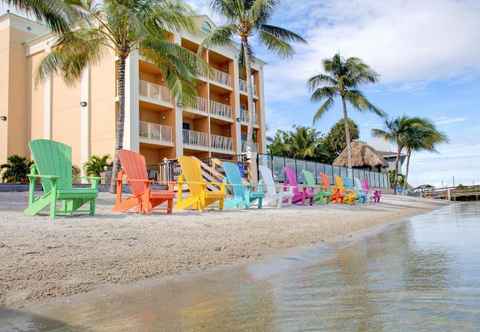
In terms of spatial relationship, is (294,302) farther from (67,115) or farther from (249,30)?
(67,115)

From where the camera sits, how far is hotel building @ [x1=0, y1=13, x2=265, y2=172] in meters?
20.6

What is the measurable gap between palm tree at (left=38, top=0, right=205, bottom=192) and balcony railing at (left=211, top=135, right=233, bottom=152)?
9.44 meters

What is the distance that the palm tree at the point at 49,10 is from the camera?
10.8m

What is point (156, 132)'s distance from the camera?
21156 millimetres

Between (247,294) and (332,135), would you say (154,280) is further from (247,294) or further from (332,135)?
(332,135)

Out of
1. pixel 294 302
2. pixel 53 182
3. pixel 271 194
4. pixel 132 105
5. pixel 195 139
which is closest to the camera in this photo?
pixel 294 302

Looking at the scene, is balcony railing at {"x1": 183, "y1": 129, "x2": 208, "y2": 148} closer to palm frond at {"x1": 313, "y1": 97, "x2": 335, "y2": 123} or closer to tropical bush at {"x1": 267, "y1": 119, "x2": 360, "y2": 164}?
palm frond at {"x1": 313, "y1": 97, "x2": 335, "y2": 123}

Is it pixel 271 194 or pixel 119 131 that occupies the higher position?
pixel 119 131

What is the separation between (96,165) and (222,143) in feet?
26.1

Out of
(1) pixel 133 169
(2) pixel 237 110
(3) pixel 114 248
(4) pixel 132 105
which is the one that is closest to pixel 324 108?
(2) pixel 237 110

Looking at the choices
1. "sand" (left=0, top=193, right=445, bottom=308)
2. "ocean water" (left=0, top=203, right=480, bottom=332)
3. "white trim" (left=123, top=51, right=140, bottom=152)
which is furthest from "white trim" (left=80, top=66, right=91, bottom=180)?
"ocean water" (left=0, top=203, right=480, bottom=332)

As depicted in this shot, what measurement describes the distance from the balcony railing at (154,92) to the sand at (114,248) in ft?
Answer: 48.2

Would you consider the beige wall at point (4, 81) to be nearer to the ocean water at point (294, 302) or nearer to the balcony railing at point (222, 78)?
the balcony railing at point (222, 78)

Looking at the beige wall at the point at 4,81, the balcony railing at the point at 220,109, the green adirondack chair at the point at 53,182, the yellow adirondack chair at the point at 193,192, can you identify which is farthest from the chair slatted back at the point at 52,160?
the balcony railing at the point at 220,109
